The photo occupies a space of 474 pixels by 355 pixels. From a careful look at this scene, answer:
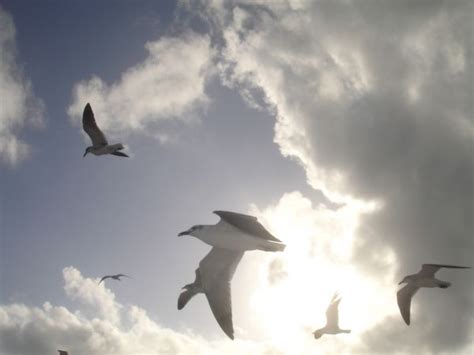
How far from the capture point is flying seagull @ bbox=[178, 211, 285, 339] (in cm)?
1403

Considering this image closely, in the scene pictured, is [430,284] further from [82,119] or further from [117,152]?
[82,119]

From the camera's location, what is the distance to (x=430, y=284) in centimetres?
2283

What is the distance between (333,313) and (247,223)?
54.4 ft

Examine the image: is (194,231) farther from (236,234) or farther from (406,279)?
(406,279)

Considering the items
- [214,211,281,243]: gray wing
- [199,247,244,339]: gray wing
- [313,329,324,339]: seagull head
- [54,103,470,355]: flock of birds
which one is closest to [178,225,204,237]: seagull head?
[54,103,470,355]: flock of birds

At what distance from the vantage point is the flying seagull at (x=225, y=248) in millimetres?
14031

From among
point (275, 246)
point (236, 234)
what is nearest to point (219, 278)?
point (236, 234)

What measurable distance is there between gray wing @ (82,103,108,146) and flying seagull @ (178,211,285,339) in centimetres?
1111

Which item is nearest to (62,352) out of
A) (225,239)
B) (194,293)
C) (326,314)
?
(194,293)

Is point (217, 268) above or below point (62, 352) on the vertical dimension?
above

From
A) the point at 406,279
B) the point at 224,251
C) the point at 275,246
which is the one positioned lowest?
the point at 275,246

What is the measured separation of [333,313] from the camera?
2714 cm

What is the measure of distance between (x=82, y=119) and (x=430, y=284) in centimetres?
2320

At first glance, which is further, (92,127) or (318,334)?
(318,334)
